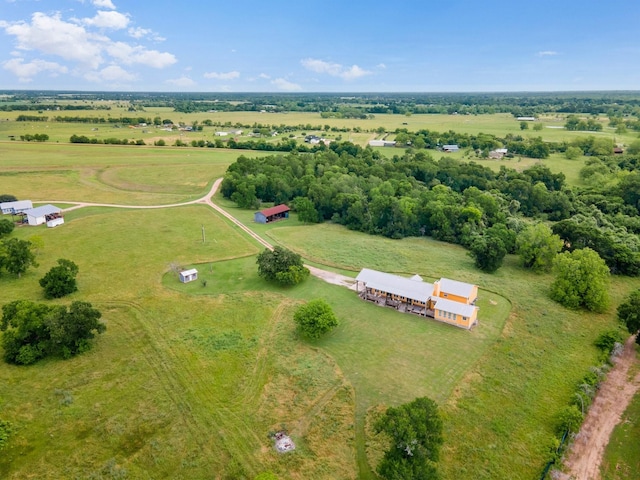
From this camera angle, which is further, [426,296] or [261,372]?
[426,296]

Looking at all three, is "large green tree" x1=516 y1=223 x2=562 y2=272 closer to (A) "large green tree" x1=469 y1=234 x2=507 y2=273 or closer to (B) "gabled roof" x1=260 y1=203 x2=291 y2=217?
(A) "large green tree" x1=469 y1=234 x2=507 y2=273

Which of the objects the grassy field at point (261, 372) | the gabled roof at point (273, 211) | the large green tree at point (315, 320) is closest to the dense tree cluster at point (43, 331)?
the grassy field at point (261, 372)

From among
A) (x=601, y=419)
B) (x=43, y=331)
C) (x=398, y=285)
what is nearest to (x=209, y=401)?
(x=43, y=331)

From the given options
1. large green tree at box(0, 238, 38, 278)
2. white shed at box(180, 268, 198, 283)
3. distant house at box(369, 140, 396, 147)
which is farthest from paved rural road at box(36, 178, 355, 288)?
distant house at box(369, 140, 396, 147)

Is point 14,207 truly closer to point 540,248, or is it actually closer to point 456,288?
point 456,288

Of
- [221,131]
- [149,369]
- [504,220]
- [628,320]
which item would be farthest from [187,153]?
[628,320]

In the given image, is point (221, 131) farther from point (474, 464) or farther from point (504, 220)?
point (474, 464)
